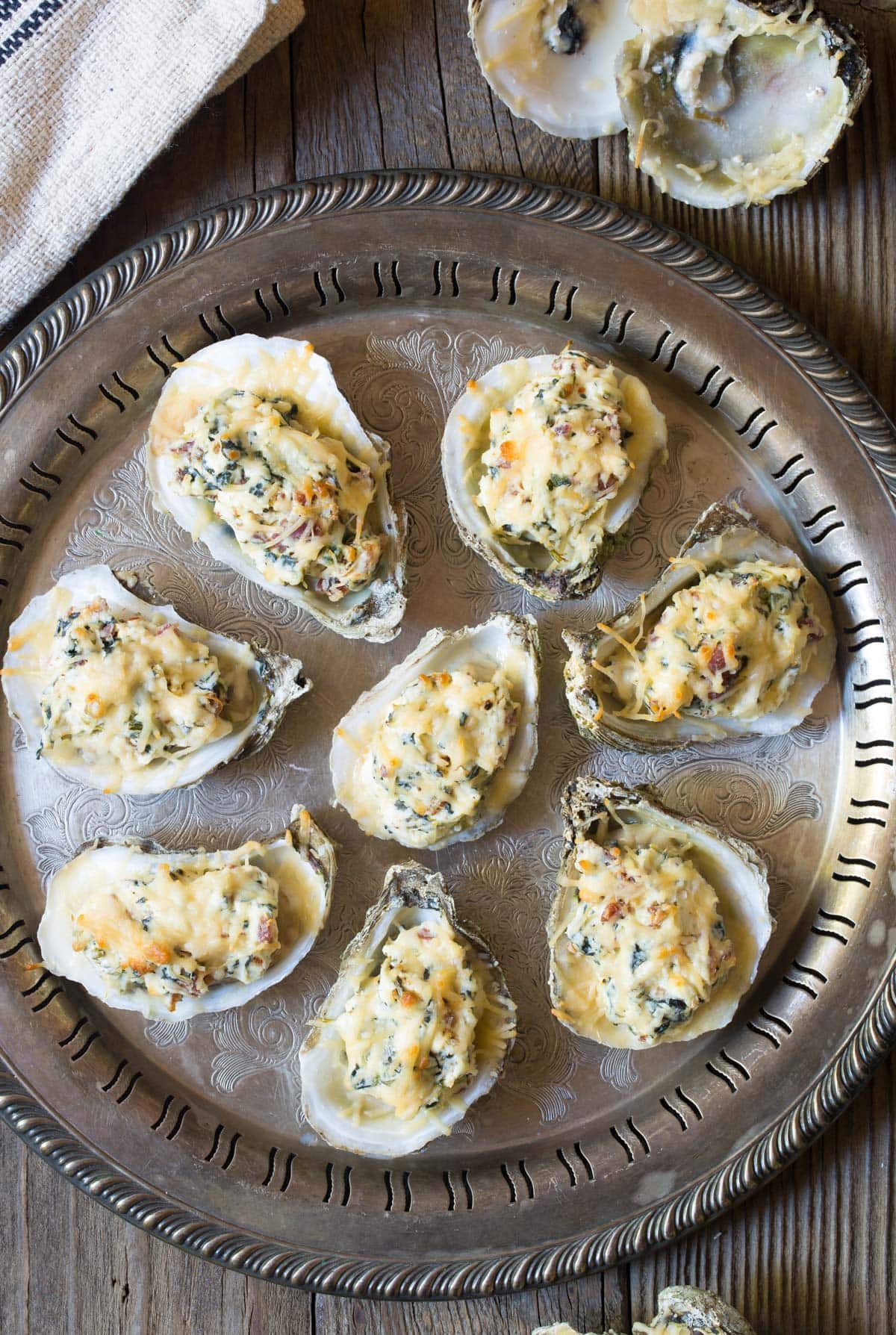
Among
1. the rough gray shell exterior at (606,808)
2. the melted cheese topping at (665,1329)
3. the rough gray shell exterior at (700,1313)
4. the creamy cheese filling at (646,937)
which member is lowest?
the melted cheese topping at (665,1329)

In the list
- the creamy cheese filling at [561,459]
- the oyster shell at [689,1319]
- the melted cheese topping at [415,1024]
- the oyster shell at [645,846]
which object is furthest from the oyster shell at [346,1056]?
the creamy cheese filling at [561,459]

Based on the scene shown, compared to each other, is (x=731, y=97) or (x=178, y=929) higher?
(x=731, y=97)

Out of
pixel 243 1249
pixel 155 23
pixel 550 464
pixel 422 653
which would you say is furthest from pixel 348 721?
pixel 155 23

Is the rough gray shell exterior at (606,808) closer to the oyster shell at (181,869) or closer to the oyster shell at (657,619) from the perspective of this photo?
the oyster shell at (657,619)

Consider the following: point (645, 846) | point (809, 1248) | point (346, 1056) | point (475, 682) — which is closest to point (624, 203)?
point (475, 682)

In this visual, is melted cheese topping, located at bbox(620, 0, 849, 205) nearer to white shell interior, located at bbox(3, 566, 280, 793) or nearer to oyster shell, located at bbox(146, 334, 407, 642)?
oyster shell, located at bbox(146, 334, 407, 642)

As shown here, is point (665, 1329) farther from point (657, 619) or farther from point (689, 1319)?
point (657, 619)

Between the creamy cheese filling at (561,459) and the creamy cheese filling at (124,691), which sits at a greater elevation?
the creamy cheese filling at (561,459)
